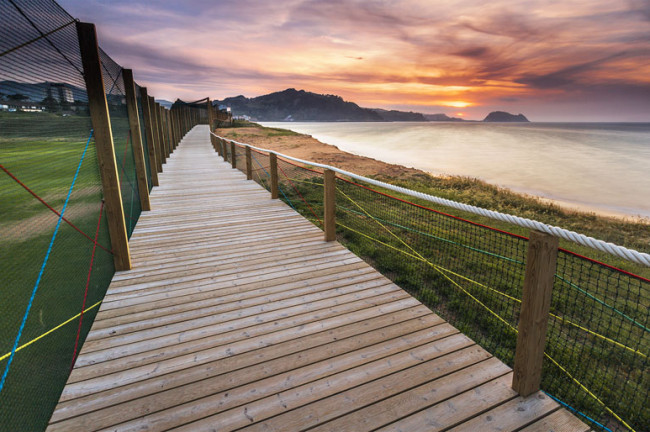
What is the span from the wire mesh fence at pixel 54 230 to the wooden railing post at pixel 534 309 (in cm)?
266

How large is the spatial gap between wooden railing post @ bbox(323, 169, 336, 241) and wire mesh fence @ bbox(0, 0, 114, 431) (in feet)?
8.28

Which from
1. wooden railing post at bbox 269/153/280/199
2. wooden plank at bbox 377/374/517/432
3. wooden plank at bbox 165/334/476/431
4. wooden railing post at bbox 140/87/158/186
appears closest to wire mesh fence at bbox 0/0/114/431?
wooden plank at bbox 165/334/476/431

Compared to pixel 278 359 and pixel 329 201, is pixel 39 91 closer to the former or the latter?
pixel 278 359

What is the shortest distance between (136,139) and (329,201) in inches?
152

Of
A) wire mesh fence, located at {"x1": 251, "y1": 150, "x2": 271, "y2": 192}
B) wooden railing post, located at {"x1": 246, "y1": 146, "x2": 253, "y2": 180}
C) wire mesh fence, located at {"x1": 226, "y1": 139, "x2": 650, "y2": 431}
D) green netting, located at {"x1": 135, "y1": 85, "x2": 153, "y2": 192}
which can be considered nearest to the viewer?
wire mesh fence, located at {"x1": 226, "y1": 139, "x2": 650, "y2": 431}

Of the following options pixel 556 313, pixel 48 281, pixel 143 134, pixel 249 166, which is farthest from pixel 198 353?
pixel 249 166

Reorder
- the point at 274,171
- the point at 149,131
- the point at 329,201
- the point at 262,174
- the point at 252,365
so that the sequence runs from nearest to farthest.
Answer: the point at 252,365 < the point at 329,201 < the point at 274,171 < the point at 149,131 < the point at 262,174

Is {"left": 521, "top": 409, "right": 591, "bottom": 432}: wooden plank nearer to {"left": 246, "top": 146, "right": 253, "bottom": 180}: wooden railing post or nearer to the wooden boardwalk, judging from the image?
the wooden boardwalk

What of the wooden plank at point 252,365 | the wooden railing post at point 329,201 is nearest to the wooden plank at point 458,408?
the wooden plank at point 252,365

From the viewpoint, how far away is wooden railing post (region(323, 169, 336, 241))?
13.6 feet

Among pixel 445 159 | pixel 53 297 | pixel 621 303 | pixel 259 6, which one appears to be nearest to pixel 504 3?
pixel 445 159

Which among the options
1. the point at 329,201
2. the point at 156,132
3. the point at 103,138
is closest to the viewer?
the point at 103,138

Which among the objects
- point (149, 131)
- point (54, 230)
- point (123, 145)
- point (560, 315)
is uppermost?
point (149, 131)

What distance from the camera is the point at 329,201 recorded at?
168 inches
